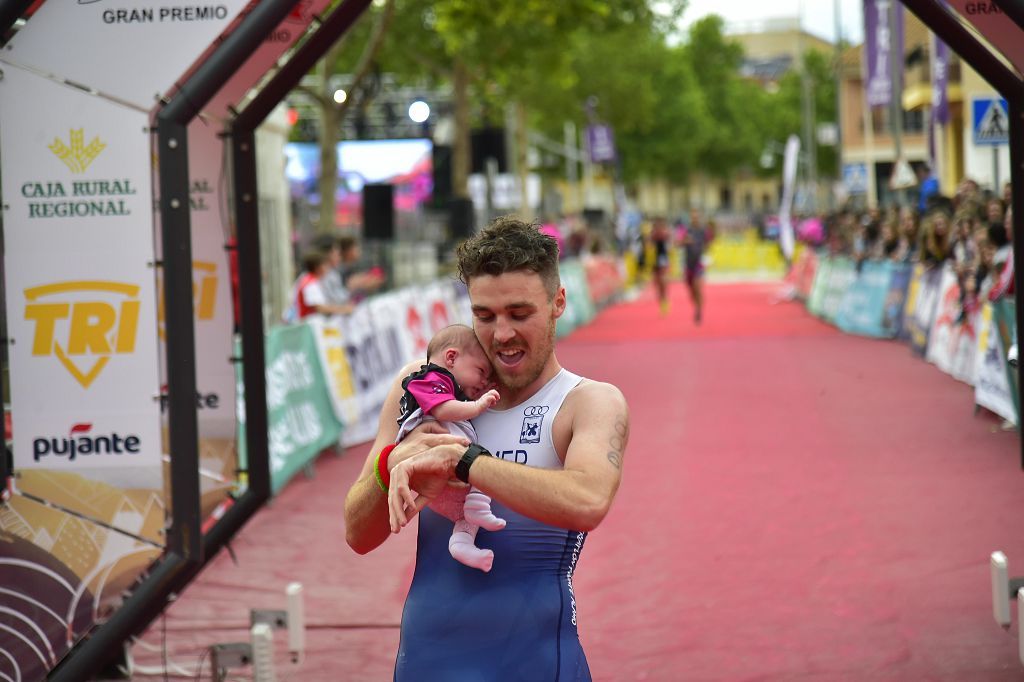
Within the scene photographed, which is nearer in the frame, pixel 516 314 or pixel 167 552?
pixel 516 314

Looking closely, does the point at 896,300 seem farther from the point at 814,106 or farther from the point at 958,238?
the point at 814,106

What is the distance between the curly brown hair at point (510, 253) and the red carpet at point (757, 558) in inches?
135

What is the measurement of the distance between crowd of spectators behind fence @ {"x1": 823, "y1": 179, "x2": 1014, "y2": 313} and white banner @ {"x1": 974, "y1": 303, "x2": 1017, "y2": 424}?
0.30m

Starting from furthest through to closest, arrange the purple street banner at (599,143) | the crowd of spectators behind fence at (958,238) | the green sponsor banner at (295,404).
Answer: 1. the purple street banner at (599,143)
2. the crowd of spectators behind fence at (958,238)
3. the green sponsor banner at (295,404)

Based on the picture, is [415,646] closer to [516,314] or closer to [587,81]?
[516,314]

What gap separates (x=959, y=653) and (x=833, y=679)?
0.74 meters

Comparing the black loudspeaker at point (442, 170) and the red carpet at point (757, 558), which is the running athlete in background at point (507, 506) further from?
the black loudspeaker at point (442, 170)

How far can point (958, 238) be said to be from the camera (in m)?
14.9

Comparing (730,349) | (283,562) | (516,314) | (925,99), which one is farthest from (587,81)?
(516,314)

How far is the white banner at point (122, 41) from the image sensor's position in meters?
5.46

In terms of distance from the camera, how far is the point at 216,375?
7219 millimetres

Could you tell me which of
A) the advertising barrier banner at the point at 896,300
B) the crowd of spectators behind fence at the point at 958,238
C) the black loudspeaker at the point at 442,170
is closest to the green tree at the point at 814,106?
the black loudspeaker at the point at 442,170

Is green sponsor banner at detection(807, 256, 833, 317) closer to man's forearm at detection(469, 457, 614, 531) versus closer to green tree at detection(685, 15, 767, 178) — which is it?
man's forearm at detection(469, 457, 614, 531)

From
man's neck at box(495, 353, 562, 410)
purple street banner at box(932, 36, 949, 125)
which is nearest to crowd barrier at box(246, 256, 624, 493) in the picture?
man's neck at box(495, 353, 562, 410)
